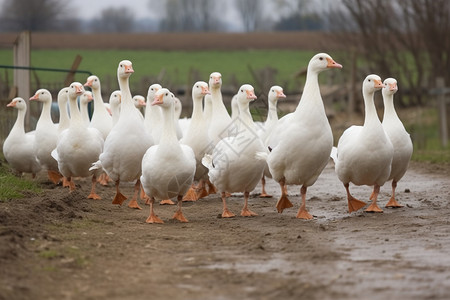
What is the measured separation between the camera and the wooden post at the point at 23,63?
18266 millimetres

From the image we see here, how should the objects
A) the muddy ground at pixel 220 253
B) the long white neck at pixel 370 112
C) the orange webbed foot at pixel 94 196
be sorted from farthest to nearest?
the orange webbed foot at pixel 94 196 → the long white neck at pixel 370 112 → the muddy ground at pixel 220 253

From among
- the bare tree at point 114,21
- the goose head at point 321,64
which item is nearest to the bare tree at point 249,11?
the bare tree at point 114,21

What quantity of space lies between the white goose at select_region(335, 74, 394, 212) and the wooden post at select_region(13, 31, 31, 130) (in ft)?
30.7

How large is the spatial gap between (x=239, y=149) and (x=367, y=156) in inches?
66.9

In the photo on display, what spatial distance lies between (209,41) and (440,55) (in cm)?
3346

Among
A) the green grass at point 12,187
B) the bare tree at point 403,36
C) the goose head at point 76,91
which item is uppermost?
the bare tree at point 403,36

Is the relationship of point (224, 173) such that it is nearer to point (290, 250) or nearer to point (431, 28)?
point (290, 250)

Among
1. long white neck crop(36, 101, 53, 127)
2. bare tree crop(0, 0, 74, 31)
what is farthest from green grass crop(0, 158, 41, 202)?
bare tree crop(0, 0, 74, 31)

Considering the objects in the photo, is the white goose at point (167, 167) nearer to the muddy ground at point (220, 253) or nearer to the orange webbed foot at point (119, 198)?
the muddy ground at point (220, 253)

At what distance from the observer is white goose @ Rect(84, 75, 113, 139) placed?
14.4 meters

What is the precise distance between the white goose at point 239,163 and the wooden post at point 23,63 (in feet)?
27.2

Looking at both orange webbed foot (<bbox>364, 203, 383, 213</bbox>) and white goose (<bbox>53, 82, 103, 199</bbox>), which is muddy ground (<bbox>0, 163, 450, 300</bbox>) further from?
white goose (<bbox>53, 82, 103, 199</bbox>)

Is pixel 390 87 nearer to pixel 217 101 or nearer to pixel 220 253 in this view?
pixel 217 101

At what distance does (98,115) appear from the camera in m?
14.6
